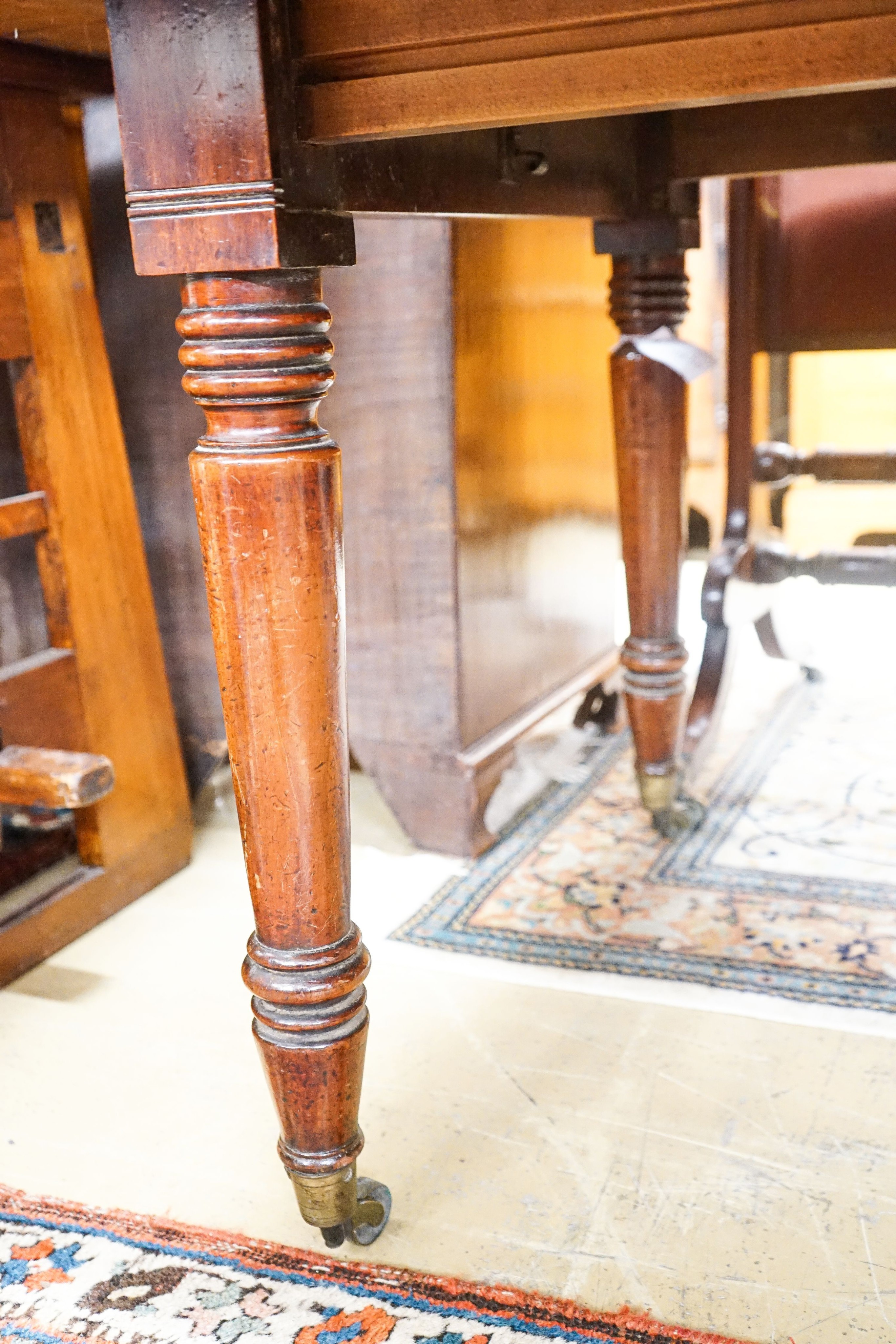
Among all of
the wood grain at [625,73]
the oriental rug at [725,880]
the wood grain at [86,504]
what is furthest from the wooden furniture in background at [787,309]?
the wood grain at [625,73]

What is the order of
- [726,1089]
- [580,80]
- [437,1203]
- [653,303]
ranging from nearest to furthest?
[580,80], [437,1203], [726,1089], [653,303]

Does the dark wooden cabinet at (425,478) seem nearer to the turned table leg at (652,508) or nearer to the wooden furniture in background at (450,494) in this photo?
the wooden furniture in background at (450,494)

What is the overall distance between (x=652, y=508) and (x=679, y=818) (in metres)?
0.45

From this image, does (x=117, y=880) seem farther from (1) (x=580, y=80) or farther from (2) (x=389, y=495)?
(1) (x=580, y=80)

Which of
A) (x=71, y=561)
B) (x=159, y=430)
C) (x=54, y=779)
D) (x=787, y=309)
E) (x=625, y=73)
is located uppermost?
(x=625, y=73)

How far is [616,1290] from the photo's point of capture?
3.08 feet

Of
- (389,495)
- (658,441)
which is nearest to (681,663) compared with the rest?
(658,441)

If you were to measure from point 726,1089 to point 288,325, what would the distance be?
0.82 meters

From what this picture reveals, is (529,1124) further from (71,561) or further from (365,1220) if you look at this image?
(71,561)

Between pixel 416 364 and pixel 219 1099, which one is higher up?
pixel 416 364

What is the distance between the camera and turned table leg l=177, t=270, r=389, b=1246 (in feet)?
2.70

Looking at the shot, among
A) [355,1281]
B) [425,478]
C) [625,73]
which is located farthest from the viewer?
[425,478]

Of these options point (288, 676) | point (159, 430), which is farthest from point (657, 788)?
point (288, 676)

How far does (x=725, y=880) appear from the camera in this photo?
1.64m
